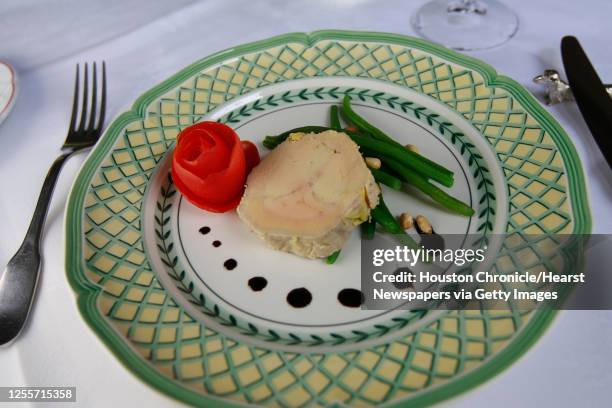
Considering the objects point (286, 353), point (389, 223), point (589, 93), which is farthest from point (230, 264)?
point (589, 93)

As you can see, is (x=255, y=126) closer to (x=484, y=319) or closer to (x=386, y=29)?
(x=386, y=29)

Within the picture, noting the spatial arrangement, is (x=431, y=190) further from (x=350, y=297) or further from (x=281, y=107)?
(x=281, y=107)

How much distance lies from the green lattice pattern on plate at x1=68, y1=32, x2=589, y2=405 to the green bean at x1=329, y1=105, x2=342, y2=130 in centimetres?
20

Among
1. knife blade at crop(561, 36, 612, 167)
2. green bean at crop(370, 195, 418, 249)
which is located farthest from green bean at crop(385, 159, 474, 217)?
knife blade at crop(561, 36, 612, 167)

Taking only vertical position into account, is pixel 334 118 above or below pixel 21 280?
above

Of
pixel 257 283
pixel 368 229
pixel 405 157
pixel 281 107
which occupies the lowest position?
pixel 257 283

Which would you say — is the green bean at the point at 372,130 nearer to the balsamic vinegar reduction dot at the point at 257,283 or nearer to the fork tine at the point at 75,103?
the balsamic vinegar reduction dot at the point at 257,283

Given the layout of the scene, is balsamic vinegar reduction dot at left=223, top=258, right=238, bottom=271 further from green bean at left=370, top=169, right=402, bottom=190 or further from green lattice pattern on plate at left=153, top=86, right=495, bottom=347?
green bean at left=370, top=169, right=402, bottom=190

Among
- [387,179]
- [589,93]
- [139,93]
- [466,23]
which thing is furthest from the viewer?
[466,23]

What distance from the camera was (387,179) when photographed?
1920 mm

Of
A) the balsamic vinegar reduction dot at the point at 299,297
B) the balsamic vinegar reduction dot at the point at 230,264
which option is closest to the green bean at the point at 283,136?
the balsamic vinegar reduction dot at the point at 230,264

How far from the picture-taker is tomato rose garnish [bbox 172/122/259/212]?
181 centimetres

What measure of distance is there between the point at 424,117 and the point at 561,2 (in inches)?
43.1

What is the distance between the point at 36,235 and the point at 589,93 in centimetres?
220
